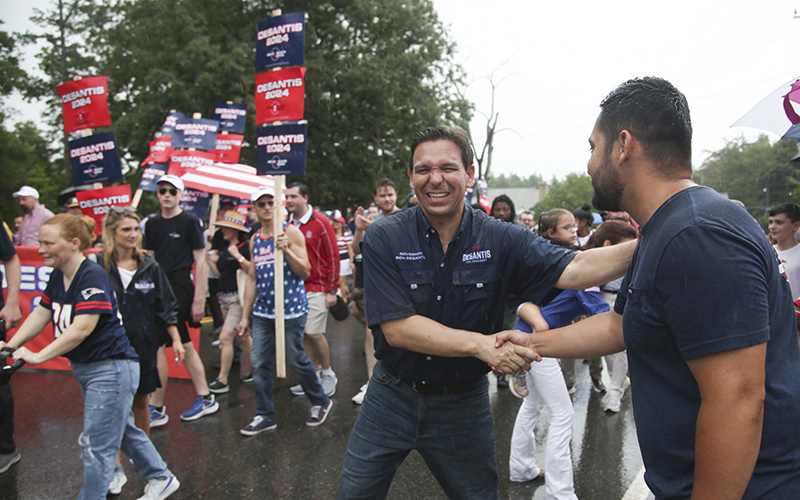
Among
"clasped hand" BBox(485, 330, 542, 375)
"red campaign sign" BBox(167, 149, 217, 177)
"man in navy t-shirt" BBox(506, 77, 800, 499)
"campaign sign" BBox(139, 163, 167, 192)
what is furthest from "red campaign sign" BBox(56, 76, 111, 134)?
"man in navy t-shirt" BBox(506, 77, 800, 499)

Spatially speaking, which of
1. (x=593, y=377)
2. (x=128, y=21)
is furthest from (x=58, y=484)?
(x=128, y=21)

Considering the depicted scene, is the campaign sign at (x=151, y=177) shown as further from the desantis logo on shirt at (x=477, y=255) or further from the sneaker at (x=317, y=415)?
the desantis logo on shirt at (x=477, y=255)

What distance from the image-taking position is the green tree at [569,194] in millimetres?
73938

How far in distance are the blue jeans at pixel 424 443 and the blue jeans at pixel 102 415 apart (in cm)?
161

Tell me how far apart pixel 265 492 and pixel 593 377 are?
3.78m

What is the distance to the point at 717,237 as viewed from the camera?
48.4 inches

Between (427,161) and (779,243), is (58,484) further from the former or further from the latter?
(779,243)

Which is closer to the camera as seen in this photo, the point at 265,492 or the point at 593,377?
the point at 265,492

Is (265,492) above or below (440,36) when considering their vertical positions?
below

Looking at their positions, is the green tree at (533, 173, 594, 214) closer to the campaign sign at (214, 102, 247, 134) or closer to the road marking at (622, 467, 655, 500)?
the campaign sign at (214, 102, 247, 134)

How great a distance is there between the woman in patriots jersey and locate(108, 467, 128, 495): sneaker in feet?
1.82

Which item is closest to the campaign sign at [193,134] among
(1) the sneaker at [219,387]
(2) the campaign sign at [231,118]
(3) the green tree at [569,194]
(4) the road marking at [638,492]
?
(2) the campaign sign at [231,118]

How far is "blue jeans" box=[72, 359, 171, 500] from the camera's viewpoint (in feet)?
9.75

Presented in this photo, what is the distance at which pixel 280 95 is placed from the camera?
5188 mm
